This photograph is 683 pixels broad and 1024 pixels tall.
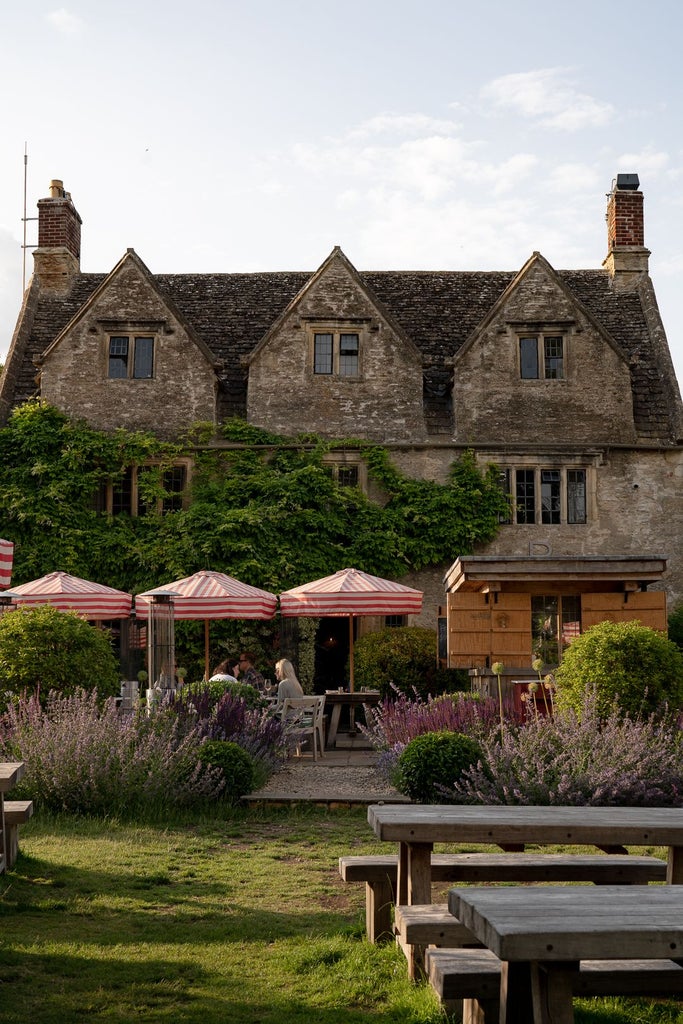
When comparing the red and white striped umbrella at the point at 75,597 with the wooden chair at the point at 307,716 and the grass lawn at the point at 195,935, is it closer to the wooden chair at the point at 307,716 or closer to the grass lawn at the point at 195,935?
the wooden chair at the point at 307,716

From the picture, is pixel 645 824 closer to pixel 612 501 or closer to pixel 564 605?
pixel 564 605

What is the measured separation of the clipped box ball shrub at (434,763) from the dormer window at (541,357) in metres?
15.3

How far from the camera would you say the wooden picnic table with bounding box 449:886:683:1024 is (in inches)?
143

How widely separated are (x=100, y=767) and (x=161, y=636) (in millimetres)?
6606

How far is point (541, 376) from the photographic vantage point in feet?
81.3

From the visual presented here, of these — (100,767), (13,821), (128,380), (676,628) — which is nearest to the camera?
(13,821)

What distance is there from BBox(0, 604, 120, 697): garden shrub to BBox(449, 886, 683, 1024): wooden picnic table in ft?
30.6

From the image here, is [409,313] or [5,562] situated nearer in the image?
[5,562]

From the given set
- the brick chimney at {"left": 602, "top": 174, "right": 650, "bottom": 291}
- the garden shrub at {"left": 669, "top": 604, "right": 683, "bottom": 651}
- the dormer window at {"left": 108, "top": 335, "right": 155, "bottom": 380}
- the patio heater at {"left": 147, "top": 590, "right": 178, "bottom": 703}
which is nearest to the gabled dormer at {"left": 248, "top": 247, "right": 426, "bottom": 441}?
the dormer window at {"left": 108, "top": 335, "right": 155, "bottom": 380}

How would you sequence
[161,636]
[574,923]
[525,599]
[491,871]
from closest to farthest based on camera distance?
[574,923] < [491,871] < [161,636] < [525,599]

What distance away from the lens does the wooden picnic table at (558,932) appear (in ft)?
12.0

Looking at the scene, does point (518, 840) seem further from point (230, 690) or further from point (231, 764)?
point (230, 690)

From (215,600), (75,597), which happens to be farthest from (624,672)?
(75,597)

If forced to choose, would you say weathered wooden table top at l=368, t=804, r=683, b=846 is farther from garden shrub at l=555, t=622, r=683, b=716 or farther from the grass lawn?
garden shrub at l=555, t=622, r=683, b=716
